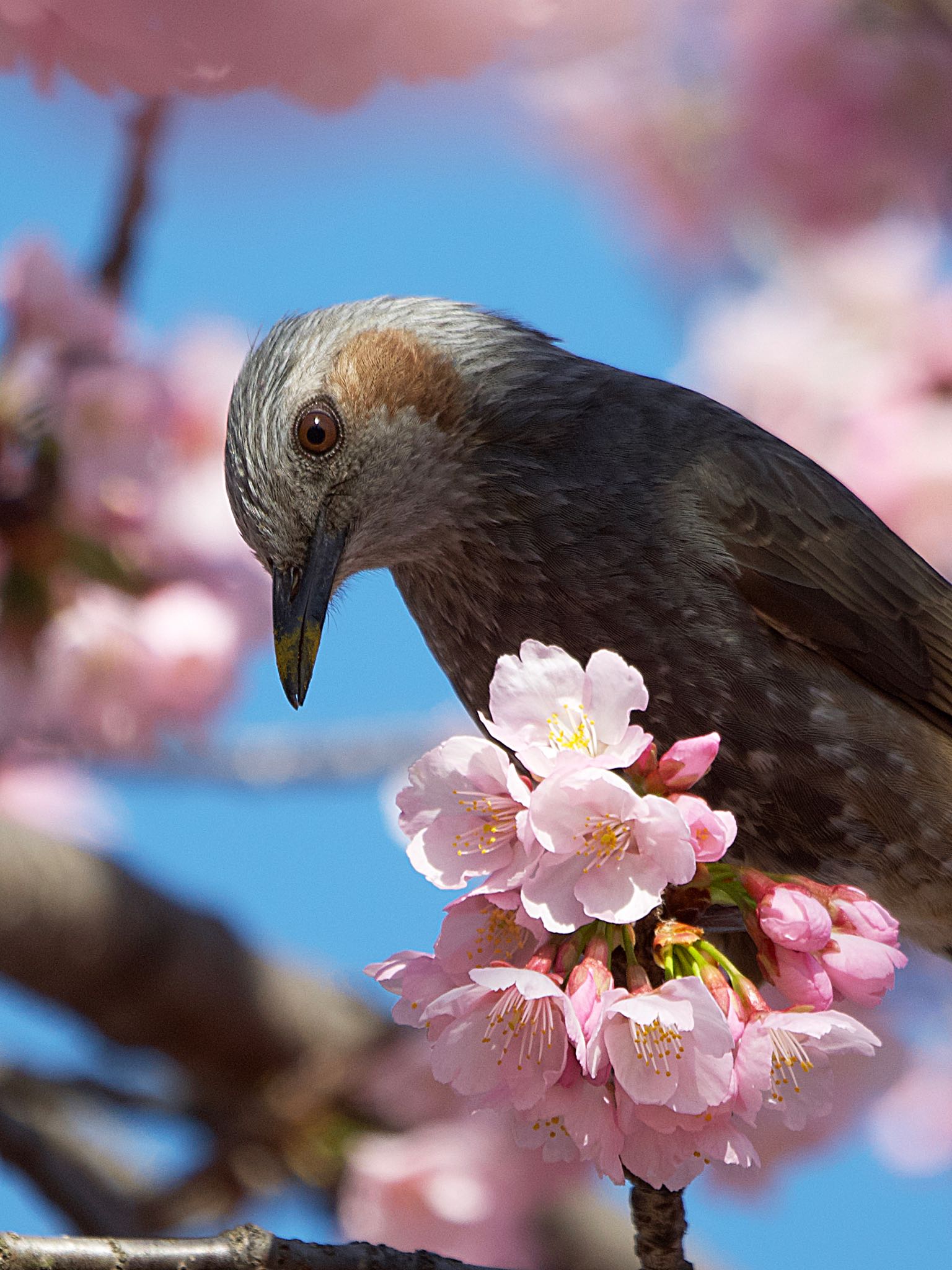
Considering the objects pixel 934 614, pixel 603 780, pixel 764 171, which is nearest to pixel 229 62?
pixel 603 780

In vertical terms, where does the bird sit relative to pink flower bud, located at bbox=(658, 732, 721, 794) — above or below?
above

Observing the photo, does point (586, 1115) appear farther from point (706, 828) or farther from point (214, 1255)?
point (214, 1255)

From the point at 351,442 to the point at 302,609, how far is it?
305 mm

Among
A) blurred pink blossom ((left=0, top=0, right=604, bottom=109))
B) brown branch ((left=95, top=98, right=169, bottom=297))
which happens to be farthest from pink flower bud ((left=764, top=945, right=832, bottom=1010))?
brown branch ((left=95, top=98, right=169, bottom=297))

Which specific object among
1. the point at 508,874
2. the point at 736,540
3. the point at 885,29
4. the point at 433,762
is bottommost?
the point at 508,874

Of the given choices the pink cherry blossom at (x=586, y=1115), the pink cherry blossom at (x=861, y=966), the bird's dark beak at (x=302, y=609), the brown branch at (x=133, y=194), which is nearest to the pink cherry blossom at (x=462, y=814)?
the pink cherry blossom at (x=586, y=1115)

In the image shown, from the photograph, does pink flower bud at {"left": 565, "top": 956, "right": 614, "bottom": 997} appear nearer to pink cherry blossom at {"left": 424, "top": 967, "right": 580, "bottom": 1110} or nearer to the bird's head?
→ pink cherry blossom at {"left": 424, "top": 967, "right": 580, "bottom": 1110}

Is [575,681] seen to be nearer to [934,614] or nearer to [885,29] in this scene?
[934,614]

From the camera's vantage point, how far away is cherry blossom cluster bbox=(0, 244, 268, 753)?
319 centimetres

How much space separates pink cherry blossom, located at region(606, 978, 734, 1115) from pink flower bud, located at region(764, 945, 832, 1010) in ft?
0.44

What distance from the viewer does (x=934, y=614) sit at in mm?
2598

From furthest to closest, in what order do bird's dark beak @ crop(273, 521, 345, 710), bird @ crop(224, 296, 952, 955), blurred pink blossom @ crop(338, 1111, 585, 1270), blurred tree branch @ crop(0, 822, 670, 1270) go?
blurred pink blossom @ crop(338, 1111, 585, 1270)
blurred tree branch @ crop(0, 822, 670, 1270)
bird @ crop(224, 296, 952, 955)
bird's dark beak @ crop(273, 521, 345, 710)

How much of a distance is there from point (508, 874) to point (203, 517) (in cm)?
210

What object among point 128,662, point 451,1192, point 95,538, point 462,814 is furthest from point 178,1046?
→ point 462,814
